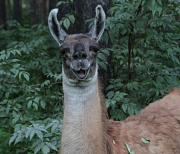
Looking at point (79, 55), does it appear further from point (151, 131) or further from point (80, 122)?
point (151, 131)

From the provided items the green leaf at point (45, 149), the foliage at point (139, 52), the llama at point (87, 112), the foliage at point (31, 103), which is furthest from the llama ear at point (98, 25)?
the green leaf at point (45, 149)

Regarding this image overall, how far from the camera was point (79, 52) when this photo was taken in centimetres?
287

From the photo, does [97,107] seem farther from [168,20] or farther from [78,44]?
[168,20]

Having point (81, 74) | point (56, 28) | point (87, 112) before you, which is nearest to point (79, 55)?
point (81, 74)

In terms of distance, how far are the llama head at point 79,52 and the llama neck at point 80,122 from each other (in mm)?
156

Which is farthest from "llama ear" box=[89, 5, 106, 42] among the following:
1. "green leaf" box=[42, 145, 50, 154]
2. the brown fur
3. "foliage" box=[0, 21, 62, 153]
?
"green leaf" box=[42, 145, 50, 154]

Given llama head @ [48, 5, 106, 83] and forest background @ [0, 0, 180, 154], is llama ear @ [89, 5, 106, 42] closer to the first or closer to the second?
llama head @ [48, 5, 106, 83]

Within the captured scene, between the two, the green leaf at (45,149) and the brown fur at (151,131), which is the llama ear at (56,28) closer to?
the brown fur at (151,131)

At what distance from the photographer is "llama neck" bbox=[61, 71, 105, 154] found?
2.96 m

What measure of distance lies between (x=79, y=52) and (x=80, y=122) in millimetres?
781

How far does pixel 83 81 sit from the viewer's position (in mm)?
2963

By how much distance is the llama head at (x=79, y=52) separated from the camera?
2.87m

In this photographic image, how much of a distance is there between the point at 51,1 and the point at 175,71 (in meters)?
6.62

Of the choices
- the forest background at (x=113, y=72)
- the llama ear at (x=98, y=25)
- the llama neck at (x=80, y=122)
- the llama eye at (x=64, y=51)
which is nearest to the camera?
the llama neck at (x=80, y=122)
